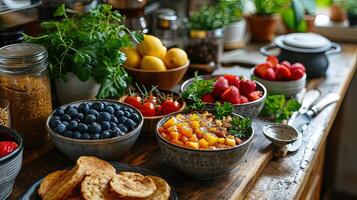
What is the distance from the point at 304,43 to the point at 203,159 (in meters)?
0.88

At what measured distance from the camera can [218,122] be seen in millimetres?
1089

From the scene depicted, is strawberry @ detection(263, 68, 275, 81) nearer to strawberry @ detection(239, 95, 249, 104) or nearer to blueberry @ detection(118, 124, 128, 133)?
strawberry @ detection(239, 95, 249, 104)

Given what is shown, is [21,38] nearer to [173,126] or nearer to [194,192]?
[173,126]

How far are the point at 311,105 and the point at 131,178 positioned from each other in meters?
0.76

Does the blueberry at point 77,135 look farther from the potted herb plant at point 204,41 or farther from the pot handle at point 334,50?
the pot handle at point 334,50

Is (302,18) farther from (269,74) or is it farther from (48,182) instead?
(48,182)

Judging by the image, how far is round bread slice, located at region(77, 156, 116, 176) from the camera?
94cm

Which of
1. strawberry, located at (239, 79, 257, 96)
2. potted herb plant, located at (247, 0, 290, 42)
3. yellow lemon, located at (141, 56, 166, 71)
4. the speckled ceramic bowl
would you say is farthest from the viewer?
potted herb plant, located at (247, 0, 290, 42)

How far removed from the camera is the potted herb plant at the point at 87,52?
1209 millimetres

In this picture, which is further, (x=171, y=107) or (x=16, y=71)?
(x=171, y=107)

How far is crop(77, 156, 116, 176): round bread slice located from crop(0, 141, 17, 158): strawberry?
13 cm

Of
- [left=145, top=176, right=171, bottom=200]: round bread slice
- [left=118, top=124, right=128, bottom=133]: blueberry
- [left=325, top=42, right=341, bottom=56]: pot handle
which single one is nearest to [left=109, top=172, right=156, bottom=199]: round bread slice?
[left=145, top=176, right=171, bottom=200]: round bread slice

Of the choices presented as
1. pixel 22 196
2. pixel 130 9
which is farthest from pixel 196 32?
pixel 22 196

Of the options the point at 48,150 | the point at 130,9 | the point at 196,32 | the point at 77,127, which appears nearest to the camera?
the point at 77,127
